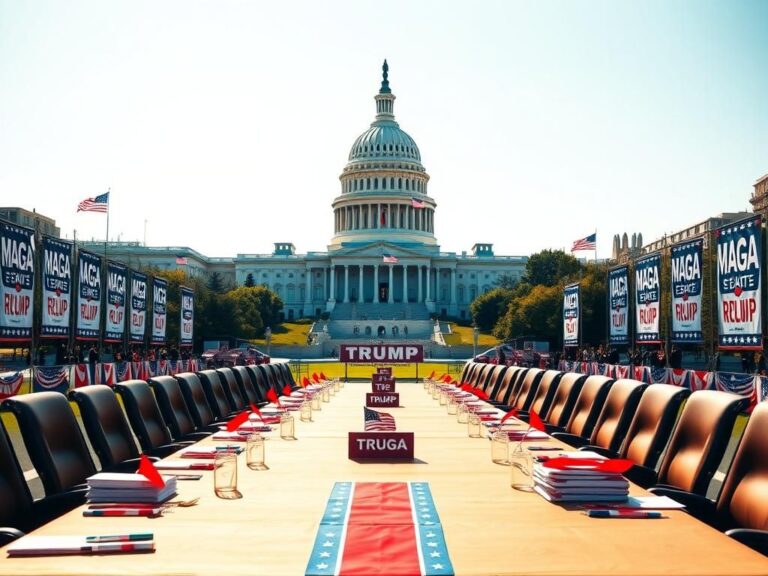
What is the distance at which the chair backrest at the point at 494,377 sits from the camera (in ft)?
59.6

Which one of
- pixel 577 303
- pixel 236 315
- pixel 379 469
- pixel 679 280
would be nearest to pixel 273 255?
pixel 236 315

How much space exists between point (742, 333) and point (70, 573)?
57.7 ft

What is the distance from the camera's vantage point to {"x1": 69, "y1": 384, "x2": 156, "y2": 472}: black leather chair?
24.8 ft

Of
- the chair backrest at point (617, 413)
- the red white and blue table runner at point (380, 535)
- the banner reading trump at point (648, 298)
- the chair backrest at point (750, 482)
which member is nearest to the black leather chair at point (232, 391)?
the chair backrest at point (617, 413)

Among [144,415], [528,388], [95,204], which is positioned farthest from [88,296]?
[95,204]

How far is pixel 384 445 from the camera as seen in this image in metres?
7.55

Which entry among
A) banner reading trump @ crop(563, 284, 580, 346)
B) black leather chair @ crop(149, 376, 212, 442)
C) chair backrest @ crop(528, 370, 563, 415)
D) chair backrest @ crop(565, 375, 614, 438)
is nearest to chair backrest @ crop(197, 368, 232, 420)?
black leather chair @ crop(149, 376, 212, 442)

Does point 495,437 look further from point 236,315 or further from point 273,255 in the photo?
point 273,255

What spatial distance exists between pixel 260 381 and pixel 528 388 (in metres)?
6.09

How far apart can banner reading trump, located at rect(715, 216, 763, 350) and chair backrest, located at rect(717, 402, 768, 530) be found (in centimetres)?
1292

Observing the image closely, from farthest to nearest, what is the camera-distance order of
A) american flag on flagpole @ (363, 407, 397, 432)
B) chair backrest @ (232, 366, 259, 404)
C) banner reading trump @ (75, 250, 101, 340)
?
banner reading trump @ (75, 250, 101, 340), chair backrest @ (232, 366, 259, 404), american flag on flagpole @ (363, 407, 397, 432)

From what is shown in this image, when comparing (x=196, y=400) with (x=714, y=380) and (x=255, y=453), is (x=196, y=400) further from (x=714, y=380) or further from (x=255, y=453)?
(x=714, y=380)

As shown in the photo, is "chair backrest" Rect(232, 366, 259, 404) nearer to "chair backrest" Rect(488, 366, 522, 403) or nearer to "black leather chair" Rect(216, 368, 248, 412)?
"black leather chair" Rect(216, 368, 248, 412)

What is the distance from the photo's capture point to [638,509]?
5117 mm
